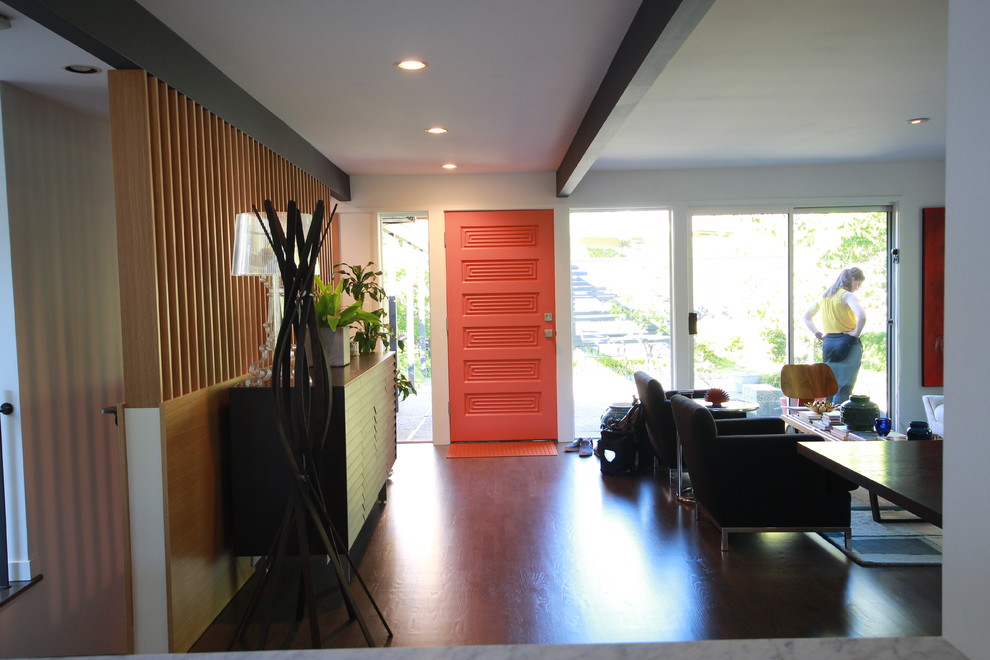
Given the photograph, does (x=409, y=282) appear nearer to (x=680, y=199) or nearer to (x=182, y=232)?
(x=680, y=199)

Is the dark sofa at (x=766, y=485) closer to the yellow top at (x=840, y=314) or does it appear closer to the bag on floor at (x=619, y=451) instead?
the bag on floor at (x=619, y=451)

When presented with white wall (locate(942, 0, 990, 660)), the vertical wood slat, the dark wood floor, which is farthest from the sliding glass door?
white wall (locate(942, 0, 990, 660))

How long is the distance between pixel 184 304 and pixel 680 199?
15.4 ft

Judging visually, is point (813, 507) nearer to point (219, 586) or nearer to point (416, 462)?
point (219, 586)

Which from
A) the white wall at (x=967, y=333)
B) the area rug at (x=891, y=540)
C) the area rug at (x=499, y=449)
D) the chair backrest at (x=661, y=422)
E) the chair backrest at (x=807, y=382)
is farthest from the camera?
the area rug at (x=499, y=449)

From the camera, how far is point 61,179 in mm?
3580

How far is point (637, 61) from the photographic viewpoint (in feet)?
8.91

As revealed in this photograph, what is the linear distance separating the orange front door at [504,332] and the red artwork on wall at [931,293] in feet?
10.9

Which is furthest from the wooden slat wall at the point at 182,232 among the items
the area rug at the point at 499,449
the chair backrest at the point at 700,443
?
the area rug at the point at 499,449

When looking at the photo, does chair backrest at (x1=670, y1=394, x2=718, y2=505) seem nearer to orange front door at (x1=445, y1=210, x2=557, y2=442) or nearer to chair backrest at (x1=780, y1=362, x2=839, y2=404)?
chair backrest at (x1=780, y1=362, x2=839, y2=404)

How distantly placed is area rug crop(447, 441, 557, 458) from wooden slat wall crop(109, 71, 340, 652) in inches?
109

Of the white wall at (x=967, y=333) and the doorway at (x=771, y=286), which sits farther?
the doorway at (x=771, y=286)

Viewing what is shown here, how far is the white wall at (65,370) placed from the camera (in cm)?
330

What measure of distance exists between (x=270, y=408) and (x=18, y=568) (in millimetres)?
1443
